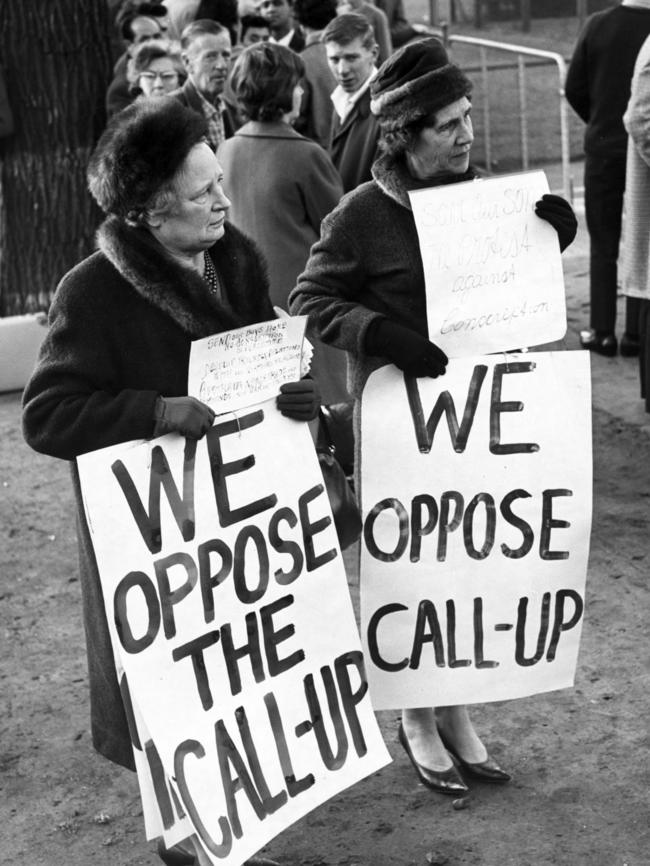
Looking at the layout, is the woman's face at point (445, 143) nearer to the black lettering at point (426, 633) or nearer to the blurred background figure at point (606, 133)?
the black lettering at point (426, 633)

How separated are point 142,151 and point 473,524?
4.23 feet

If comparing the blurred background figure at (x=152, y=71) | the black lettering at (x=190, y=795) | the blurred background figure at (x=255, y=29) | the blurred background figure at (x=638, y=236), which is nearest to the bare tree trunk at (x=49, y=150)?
the blurred background figure at (x=152, y=71)

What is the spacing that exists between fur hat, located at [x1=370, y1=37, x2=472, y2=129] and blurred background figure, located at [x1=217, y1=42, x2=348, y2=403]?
2248mm

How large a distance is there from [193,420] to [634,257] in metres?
4.15

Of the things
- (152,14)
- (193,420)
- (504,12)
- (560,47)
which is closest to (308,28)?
(152,14)

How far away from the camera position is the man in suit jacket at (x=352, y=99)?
6.83 meters


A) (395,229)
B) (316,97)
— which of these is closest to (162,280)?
(395,229)

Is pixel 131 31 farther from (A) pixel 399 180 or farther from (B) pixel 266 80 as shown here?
(A) pixel 399 180

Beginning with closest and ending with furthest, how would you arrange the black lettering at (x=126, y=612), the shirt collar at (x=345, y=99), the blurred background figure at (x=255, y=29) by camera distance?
the black lettering at (x=126, y=612)
the shirt collar at (x=345, y=99)
the blurred background figure at (x=255, y=29)

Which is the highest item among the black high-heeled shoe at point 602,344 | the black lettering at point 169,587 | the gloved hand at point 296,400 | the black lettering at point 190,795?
the gloved hand at point 296,400

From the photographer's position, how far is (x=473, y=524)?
389 centimetres

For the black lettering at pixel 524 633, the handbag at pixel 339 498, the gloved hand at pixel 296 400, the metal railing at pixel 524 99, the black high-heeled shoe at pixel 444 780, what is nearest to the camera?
the gloved hand at pixel 296 400

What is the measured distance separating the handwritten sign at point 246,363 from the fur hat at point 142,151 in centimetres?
35

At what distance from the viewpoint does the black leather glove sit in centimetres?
374
